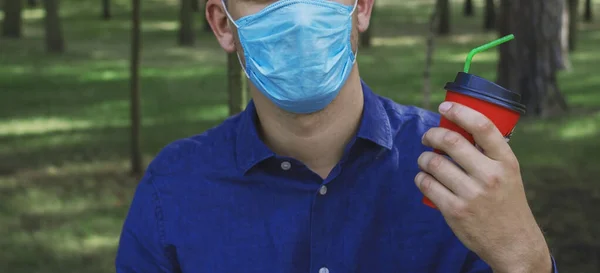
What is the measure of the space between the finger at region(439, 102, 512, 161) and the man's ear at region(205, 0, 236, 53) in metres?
0.87

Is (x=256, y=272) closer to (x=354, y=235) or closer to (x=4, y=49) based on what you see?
(x=354, y=235)

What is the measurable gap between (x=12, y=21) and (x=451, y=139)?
24940 mm

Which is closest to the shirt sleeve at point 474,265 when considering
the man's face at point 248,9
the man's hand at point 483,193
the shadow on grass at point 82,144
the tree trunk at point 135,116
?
the man's hand at point 483,193

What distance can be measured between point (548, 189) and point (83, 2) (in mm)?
32800

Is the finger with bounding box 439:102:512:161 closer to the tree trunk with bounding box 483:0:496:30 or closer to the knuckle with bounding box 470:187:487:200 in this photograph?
the knuckle with bounding box 470:187:487:200

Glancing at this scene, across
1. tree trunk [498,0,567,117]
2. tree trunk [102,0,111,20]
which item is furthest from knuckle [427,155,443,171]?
tree trunk [102,0,111,20]

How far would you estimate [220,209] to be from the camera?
2.54 metres

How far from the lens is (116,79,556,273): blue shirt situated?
249cm

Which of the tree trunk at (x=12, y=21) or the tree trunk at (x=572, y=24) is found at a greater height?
the tree trunk at (x=572, y=24)

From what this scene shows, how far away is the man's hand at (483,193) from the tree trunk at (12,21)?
969 inches

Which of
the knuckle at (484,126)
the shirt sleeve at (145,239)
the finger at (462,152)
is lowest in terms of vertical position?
the shirt sleeve at (145,239)

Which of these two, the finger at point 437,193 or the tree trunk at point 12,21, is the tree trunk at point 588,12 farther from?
the finger at point 437,193

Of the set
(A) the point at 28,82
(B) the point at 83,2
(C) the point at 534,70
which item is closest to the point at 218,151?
(C) the point at 534,70

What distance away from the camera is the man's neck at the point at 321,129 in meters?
2.46
